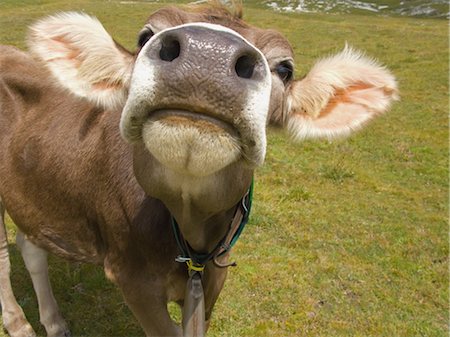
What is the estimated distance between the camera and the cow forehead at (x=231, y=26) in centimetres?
278

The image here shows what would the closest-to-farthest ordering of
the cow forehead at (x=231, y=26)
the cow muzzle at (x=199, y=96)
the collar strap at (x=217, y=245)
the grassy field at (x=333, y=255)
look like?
the cow muzzle at (x=199, y=96) → the cow forehead at (x=231, y=26) → the collar strap at (x=217, y=245) → the grassy field at (x=333, y=255)

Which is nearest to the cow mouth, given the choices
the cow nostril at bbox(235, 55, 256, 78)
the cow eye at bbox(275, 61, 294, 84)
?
the cow nostril at bbox(235, 55, 256, 78)

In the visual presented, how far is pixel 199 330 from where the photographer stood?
3477 mm

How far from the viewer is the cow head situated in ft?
6.98

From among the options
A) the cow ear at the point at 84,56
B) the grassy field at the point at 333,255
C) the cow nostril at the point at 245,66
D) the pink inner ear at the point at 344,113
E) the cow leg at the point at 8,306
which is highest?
the cow nostril at the point at 245,66

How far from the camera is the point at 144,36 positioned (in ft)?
9.35

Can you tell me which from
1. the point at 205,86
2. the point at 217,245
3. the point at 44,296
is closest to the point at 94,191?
the point at 217,245

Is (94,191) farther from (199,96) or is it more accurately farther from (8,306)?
(199,96)

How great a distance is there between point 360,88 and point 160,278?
173cm

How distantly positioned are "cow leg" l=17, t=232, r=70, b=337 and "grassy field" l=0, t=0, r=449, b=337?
27 centimetres

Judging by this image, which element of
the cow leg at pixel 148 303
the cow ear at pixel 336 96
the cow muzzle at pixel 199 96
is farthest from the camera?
the cow leg at pixel 148 303

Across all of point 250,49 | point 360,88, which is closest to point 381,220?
point 360,88

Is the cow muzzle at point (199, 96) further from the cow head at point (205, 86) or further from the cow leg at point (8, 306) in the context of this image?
the cow leg at point (8, 306)

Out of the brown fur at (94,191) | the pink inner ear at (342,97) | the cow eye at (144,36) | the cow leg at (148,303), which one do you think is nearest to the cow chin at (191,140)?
the brown fur at (94,191)
